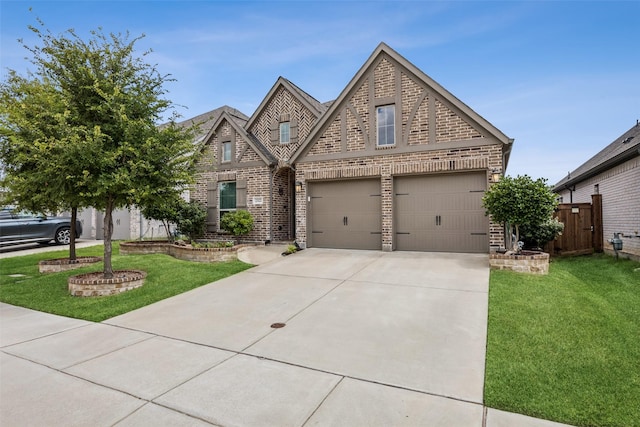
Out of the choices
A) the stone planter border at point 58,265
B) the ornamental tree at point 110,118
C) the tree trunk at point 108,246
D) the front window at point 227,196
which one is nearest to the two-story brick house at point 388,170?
the front window at point 227,196

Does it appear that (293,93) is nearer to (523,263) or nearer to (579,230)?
(523,263)

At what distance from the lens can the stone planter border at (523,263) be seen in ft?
22.9

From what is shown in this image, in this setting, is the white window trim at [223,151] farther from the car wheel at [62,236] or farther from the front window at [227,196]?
the car wheel at [62,236]

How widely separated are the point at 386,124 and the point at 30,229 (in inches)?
583

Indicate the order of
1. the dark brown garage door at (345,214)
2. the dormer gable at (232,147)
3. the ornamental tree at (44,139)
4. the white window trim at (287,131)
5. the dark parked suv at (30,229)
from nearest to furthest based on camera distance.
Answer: the ornamental tree at (44,139)
the dark brown garage door at (345,214)
the dormer gable at (232,147)
the dark parked suv at (30,229)
the white window trim at (287,131)

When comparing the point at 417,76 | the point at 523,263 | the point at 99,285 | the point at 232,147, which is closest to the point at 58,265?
the point at 99,285

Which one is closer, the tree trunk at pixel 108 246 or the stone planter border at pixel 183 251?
the tree trunk at pixel 108 246

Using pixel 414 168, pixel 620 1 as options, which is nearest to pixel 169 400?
pixel 414 168

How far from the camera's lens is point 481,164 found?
9016mm

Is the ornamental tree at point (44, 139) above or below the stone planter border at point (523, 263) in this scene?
above

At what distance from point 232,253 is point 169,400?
7.05m

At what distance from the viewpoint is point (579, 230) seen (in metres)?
10.4

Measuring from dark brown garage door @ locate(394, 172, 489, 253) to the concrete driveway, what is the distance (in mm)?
3312

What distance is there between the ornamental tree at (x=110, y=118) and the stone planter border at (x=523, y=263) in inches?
279
